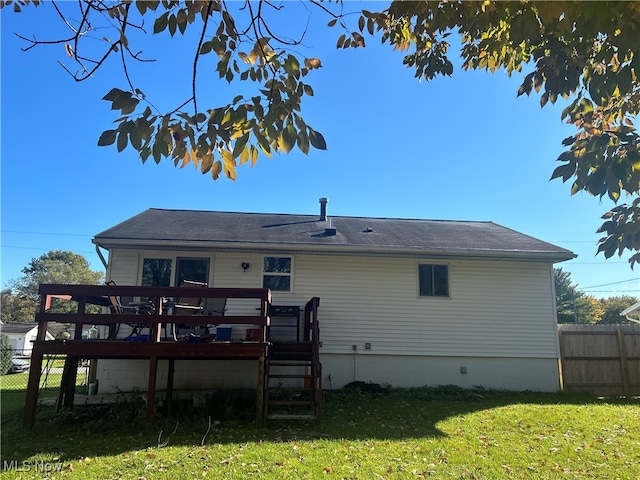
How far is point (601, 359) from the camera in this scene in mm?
11406

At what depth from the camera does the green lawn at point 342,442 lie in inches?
198

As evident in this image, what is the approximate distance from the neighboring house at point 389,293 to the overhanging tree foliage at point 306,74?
792 centimetres

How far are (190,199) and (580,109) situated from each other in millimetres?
16630

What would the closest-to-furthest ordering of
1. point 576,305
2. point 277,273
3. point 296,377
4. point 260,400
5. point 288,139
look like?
point 288,139 < point 260,400 < point 296,377 < point 277,273 < point 576,305

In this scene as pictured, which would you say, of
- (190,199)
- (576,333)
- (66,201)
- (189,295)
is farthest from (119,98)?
(66,201)

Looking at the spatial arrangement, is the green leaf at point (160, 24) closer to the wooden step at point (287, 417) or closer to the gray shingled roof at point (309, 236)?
the wooden step at point (287, 417)

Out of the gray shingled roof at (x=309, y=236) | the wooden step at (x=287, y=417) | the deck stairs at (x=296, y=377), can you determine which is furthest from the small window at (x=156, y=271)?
the wooden step at (x=287, y=417)

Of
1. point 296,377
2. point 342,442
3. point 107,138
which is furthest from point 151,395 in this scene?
point 107,138

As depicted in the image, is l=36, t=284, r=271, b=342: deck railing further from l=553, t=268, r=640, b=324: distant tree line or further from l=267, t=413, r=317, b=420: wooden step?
l=553, t=268, r=640, b=324: distant tree line

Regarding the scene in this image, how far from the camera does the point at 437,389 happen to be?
10453 mm

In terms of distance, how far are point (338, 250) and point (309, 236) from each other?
3.90 ft

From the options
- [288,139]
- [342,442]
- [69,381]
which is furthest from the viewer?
[69,381]

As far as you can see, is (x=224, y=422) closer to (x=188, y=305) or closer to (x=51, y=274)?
(x=188, y=305)

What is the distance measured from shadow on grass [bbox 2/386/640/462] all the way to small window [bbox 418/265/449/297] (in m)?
2.51
